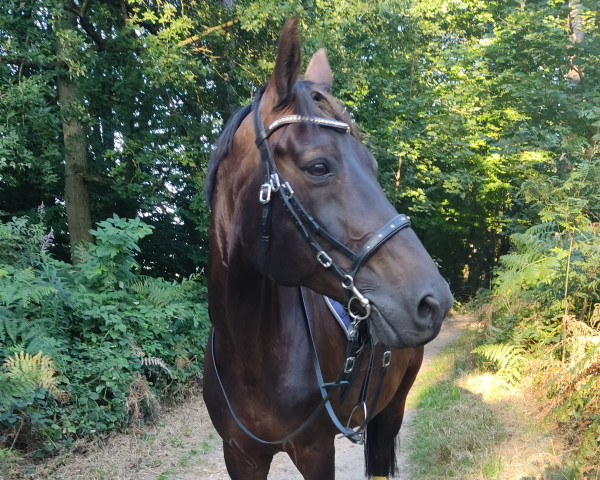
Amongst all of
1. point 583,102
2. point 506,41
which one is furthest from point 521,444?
point 506,41

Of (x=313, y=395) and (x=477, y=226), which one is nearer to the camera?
(x=313, y=395)

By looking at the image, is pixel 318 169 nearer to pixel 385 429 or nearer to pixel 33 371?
pixel 385 429

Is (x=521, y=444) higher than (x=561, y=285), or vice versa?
(x=561, y=285)

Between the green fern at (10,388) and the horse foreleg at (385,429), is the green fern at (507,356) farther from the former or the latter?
the green fern at (10,388)

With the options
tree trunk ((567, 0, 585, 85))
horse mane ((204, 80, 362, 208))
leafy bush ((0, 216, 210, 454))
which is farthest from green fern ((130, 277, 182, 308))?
tree trunk ((567, 0, 585, 85))

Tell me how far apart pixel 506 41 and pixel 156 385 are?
9.96m

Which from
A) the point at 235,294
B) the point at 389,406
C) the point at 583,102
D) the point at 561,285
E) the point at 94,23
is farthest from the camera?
the point at 94,23

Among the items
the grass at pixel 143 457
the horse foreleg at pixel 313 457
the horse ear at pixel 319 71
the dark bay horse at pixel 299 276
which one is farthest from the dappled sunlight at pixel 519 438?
the horse ear at pixel 319 71

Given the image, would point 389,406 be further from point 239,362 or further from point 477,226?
point 477,226

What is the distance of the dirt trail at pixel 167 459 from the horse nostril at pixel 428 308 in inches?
134

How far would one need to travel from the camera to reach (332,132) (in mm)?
1677

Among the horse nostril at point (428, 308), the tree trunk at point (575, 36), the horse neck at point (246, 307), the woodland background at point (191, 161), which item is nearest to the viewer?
the horse nostril at point (428, 308)

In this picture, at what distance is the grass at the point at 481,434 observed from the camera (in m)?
3.75

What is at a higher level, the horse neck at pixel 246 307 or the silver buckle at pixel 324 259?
the silver buckle at pixel 324 259
